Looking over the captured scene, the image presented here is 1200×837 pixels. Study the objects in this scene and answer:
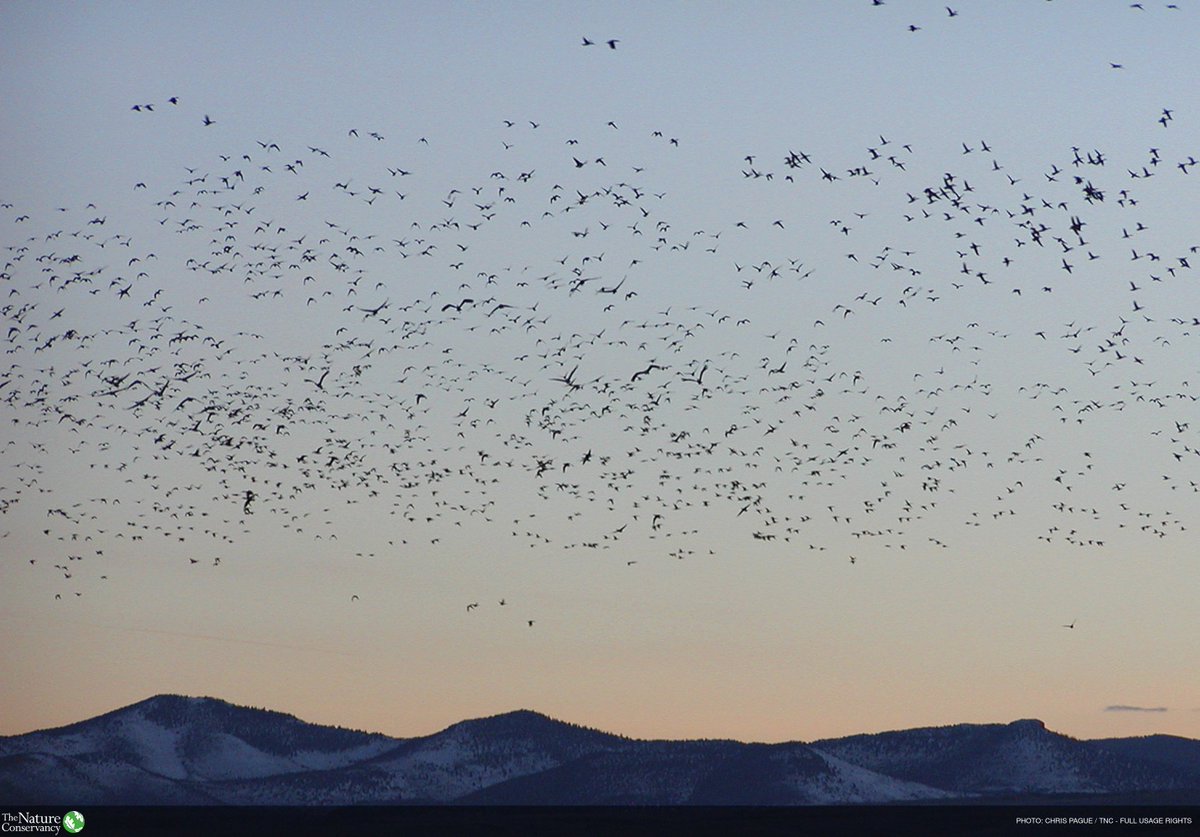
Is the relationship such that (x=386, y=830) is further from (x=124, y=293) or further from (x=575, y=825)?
(x=124, y=293)

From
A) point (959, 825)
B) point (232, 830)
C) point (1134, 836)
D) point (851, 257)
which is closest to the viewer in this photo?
point (851, 257)

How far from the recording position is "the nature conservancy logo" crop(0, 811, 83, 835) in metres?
81.4

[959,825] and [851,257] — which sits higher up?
[851,257]

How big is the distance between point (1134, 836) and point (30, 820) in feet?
256

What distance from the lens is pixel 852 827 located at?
156250 millimetres

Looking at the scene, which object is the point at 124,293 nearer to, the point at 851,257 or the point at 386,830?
the point at 851,257

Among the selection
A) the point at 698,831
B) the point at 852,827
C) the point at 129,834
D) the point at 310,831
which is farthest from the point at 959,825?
the point at 129,834

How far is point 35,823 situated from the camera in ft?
281

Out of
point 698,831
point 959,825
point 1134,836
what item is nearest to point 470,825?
point 698,831

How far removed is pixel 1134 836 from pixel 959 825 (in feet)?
128

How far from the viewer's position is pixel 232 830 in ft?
490

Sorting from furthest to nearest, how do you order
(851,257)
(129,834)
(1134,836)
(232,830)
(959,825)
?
1. (959,825)
2. (232,830)
3. (129,834)
4. (1134,836)
5. (851,257)

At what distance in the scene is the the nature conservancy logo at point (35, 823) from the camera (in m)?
81.4

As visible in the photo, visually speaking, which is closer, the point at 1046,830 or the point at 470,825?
the point at 1046,830
